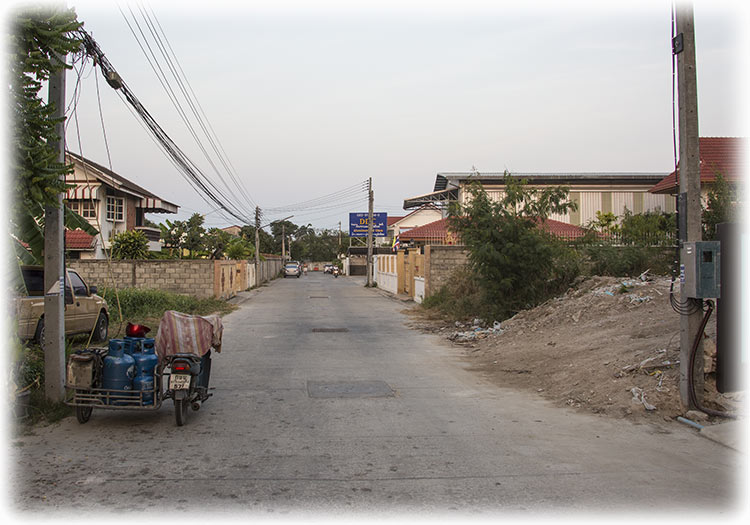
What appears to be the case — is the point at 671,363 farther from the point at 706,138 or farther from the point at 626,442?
the point at 706,138

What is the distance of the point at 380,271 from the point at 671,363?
37.9 m

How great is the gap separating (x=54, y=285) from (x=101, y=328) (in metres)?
7.40

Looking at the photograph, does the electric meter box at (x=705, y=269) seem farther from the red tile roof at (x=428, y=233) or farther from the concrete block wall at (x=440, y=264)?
the red tile roof at (x=428, y=233)

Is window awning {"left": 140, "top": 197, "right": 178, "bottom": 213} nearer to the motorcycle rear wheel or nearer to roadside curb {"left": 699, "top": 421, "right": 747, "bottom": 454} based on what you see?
the motorcycle rear wheel

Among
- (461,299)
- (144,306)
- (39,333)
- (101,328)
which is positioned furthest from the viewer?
(144,306)

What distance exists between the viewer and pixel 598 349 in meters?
10.7

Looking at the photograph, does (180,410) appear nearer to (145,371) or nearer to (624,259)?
(145,371)

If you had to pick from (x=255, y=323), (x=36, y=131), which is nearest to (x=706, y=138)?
(x=255, y=323)

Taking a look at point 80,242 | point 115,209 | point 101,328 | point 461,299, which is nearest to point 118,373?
point 101,328

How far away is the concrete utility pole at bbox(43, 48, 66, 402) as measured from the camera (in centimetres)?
768

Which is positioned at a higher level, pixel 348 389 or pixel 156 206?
pixel 156 206

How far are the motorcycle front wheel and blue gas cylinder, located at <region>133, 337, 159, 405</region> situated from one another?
0.30 metres

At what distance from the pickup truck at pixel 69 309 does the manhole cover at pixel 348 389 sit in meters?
5.41

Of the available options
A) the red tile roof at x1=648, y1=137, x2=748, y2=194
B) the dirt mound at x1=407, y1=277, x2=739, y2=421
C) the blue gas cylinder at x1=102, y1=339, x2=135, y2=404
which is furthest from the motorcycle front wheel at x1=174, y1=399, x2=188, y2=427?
the red tile roof at x1=648, y1=137, x2=748, y2=194
